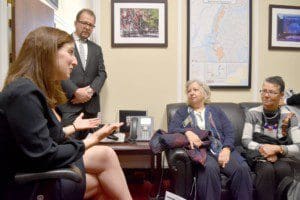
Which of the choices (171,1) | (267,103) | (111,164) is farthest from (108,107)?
(111,164)

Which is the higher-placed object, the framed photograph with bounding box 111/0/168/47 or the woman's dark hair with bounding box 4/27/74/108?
the framed photograph with bounding box 111/0/168/47

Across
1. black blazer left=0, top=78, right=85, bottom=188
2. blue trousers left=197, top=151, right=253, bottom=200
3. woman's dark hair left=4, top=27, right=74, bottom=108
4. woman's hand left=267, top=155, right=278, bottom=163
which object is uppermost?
woman's dark hair left=4, top=27, right=74, bottom=108

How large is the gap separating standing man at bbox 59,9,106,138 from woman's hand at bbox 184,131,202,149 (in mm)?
883

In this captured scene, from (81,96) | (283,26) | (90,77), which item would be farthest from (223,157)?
(283,26)

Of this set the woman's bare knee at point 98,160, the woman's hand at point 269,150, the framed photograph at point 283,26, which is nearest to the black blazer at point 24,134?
the woman's bare knee at point 98,160

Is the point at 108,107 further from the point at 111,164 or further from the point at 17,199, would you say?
the point at 17,199

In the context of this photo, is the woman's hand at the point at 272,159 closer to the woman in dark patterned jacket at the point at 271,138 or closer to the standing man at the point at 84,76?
the woman in dark patterned jacket at the point at 271,138

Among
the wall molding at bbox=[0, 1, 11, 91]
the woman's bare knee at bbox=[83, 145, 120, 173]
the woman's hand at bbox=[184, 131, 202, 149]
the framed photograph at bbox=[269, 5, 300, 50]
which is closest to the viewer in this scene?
the woman's bare knee at bbox=[83, 145, 120, 173]

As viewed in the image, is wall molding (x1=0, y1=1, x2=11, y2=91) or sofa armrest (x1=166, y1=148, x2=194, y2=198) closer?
wall molding (x1=0, y1=1, x2=11, y2=91)

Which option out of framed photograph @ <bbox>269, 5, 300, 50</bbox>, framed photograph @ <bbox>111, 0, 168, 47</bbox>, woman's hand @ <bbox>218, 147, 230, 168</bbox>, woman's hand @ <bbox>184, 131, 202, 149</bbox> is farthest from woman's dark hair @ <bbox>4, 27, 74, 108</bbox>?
framed photograph @ <bbox>269, 5, 300, 50</bbox>

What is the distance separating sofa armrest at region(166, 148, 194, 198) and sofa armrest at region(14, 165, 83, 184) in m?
1.19

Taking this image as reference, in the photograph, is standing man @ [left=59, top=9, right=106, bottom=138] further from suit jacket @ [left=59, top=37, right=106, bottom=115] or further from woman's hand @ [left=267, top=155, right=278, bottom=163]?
woman's hand @ [left=267, top=155, right=278, bottom=163]

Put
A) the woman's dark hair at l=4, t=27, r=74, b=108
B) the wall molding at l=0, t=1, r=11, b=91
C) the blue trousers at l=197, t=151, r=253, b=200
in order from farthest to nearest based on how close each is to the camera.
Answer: the blue trousers at l=197, t=151, r=253, b=200, the wall molding at l=0, t=1, r=11, b=91, the woman's dark hair at l=4, t=27, r=74, b=108

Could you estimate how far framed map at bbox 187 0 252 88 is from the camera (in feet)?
11.8
